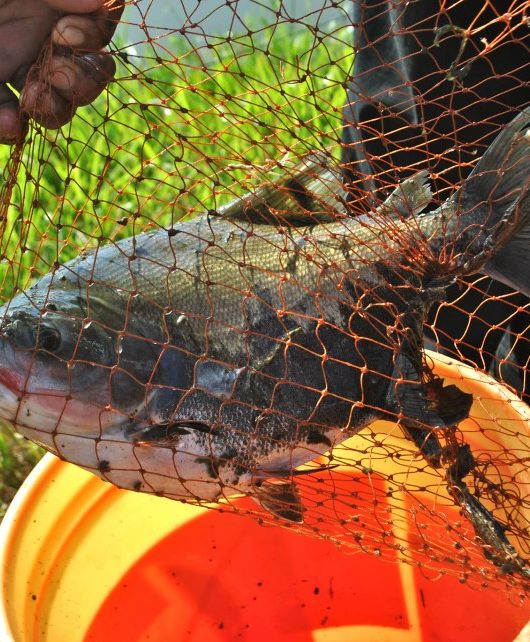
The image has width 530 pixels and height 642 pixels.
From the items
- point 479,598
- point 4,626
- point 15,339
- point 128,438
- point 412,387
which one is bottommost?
point 4,626

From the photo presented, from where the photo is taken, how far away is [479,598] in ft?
9.05

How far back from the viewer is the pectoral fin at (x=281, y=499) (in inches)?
88.1

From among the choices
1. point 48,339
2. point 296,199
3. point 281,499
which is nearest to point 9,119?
point 48,339

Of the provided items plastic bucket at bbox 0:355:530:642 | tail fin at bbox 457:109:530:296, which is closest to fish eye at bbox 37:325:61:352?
plastic bucket at bbox 0:355:530:642

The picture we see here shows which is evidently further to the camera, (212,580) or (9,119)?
(212,580)

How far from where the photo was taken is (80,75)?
80.7 inches

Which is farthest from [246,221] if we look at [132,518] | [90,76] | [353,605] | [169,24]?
[169,24]

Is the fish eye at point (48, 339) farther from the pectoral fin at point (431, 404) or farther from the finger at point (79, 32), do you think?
the pectoral fin at point (431, 404)

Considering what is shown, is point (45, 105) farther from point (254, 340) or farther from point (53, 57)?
point (254, 340)

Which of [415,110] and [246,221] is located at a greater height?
[415,110]

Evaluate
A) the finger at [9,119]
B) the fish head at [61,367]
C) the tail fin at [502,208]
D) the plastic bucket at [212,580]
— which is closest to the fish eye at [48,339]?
the fish head at [61,367]

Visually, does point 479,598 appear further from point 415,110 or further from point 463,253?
point 415,110

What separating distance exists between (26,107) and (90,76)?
0.17 metres

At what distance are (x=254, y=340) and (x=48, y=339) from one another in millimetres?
517
